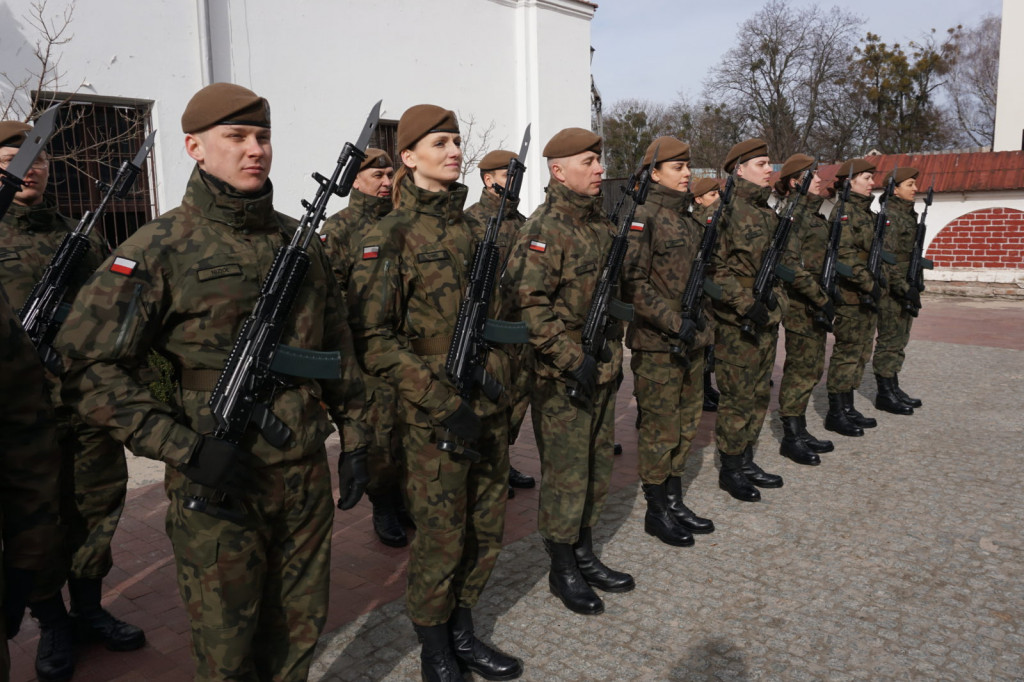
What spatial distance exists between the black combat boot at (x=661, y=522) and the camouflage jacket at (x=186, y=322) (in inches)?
92.5

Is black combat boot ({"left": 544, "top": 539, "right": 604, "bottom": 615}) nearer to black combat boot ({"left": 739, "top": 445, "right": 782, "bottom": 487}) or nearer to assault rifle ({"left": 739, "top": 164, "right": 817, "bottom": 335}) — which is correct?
black combat boot ({"left": 739, "top": 445, "right": 782, "bottom": 487})

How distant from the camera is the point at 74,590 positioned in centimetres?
341

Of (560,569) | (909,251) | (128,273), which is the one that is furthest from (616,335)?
(909,251)

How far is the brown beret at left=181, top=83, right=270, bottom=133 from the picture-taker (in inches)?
90.5

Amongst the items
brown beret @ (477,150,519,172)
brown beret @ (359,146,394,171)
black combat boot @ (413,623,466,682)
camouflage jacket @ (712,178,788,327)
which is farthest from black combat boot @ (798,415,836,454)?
black combat boot @ (413,623,466,682)

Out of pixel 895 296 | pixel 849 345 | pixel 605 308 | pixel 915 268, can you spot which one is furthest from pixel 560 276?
pixel 915 268

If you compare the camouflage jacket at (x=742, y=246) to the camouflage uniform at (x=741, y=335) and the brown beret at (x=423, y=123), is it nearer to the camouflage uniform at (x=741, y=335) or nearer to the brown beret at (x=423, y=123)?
the camouflage uniform at (x=741, y=335)

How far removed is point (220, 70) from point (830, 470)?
7.63 metres

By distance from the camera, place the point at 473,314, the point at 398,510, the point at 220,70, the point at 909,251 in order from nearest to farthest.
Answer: the point at 473,314
the point at 398,510
the point at 909,251
the point at 220,70

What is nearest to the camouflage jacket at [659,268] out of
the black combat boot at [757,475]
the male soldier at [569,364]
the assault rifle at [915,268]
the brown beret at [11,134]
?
the male soldier at [569,364]

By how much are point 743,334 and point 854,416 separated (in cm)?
231

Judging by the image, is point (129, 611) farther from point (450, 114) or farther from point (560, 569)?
point (450, 114)

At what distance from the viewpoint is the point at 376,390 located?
302 cm

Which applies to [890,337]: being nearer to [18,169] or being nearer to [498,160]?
[498,160]
